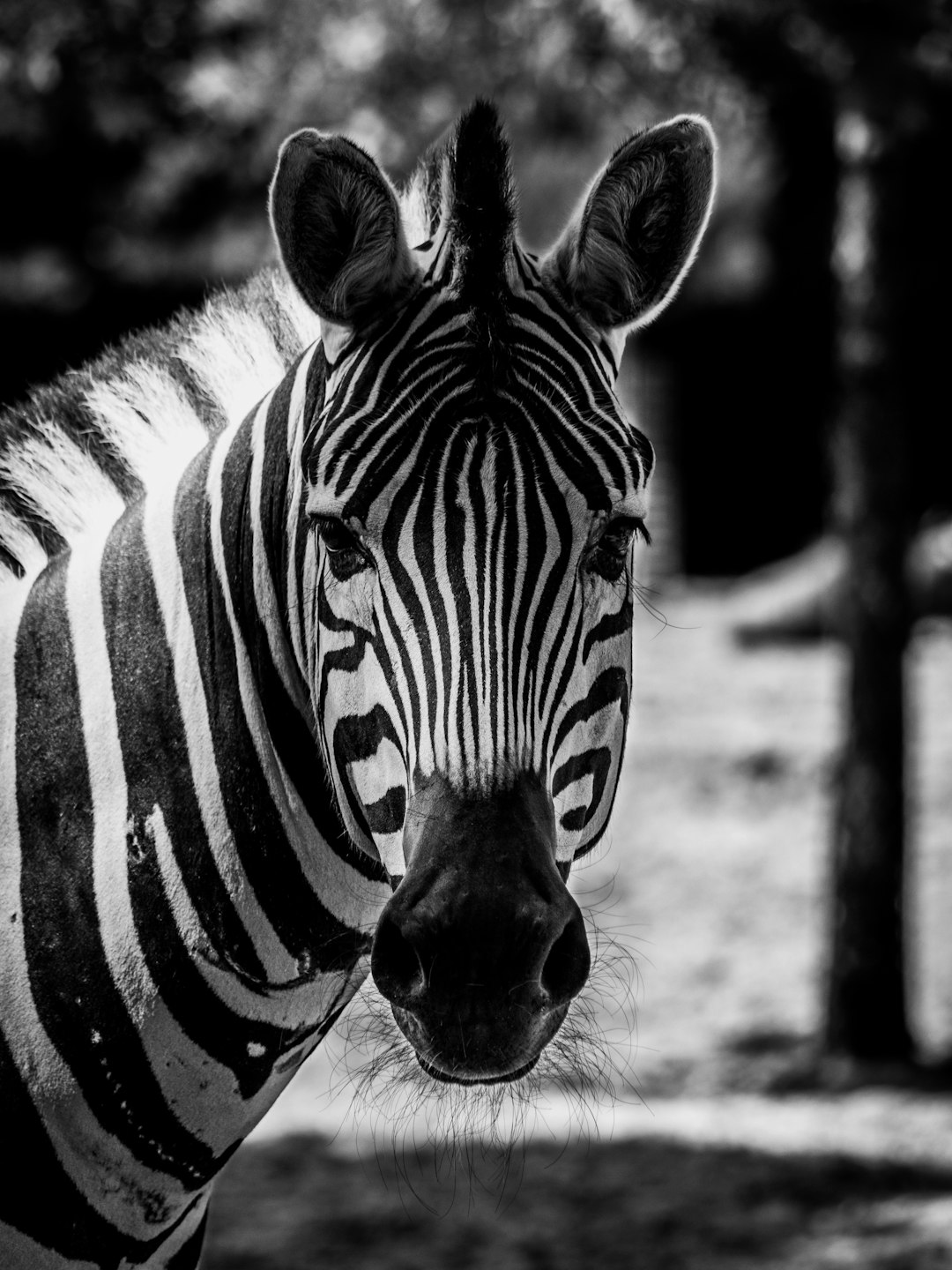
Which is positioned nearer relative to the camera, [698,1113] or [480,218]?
[480,218]

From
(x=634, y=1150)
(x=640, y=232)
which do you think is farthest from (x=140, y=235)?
(x=640, y=232)

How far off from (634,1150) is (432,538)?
180 inches

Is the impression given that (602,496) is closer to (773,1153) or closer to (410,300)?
(410,300)

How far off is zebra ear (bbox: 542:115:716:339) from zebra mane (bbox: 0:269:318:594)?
0.56m

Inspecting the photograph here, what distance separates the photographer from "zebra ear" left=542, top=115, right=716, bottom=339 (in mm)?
2154

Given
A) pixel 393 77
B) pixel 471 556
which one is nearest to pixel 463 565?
pixel 471 556

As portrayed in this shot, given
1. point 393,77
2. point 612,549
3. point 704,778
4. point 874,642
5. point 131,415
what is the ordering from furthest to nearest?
point 704,778 < point 393,77 < point 874,642 < point 131,415 < point 612,549

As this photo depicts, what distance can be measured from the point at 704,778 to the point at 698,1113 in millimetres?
3157

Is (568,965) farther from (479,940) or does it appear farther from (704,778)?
(704,778)

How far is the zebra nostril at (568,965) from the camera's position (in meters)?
1.81

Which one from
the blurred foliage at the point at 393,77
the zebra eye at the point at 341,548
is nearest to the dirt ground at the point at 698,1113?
the zebra eye at the point at 341,548

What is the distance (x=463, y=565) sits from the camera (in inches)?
75.9

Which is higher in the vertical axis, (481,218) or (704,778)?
(481,218)

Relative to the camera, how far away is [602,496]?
200 centimetres
